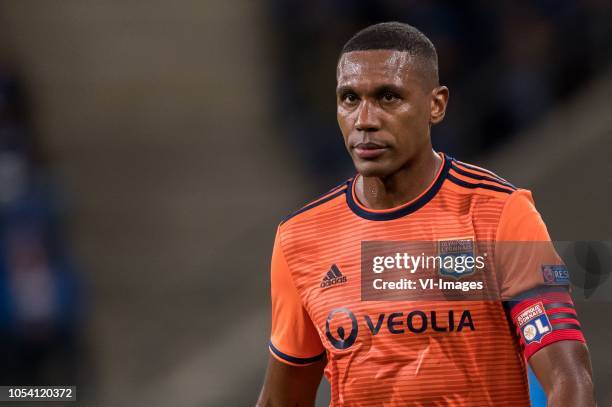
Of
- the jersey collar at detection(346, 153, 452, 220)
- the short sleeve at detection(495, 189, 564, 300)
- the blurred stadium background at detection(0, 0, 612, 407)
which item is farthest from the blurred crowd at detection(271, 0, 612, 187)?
the short sleeve at detection(495, 189, 564, 300)

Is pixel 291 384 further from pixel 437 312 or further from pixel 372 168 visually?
pixel 372 168

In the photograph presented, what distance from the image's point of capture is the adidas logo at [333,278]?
7.95 feet

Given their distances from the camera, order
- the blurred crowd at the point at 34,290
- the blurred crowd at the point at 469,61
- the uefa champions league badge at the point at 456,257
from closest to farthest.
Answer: the uefa champions league badge at the point at 456,257 < the blurred crowd at the point at 34,290 < the blurred crowd at the point at 469,61

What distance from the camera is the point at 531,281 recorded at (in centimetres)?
218

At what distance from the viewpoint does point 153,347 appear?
5.16m

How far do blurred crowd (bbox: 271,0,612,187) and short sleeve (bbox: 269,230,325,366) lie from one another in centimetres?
247

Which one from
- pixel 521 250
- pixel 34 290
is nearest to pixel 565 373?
pixel 521 250

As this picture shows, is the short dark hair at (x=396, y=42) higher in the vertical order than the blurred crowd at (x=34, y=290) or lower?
higher

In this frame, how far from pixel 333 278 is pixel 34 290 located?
2796 mm

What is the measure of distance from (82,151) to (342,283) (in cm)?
394

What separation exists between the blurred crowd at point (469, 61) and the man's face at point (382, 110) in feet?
8.52

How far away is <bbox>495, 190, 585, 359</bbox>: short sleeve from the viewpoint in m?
2.13

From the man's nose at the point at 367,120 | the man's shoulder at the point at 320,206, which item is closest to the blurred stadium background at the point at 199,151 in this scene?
the man's shoulder at the point at 320,206

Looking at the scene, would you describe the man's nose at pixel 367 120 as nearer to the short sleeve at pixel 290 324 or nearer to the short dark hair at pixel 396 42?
the short dark hair at pixel 396 42
